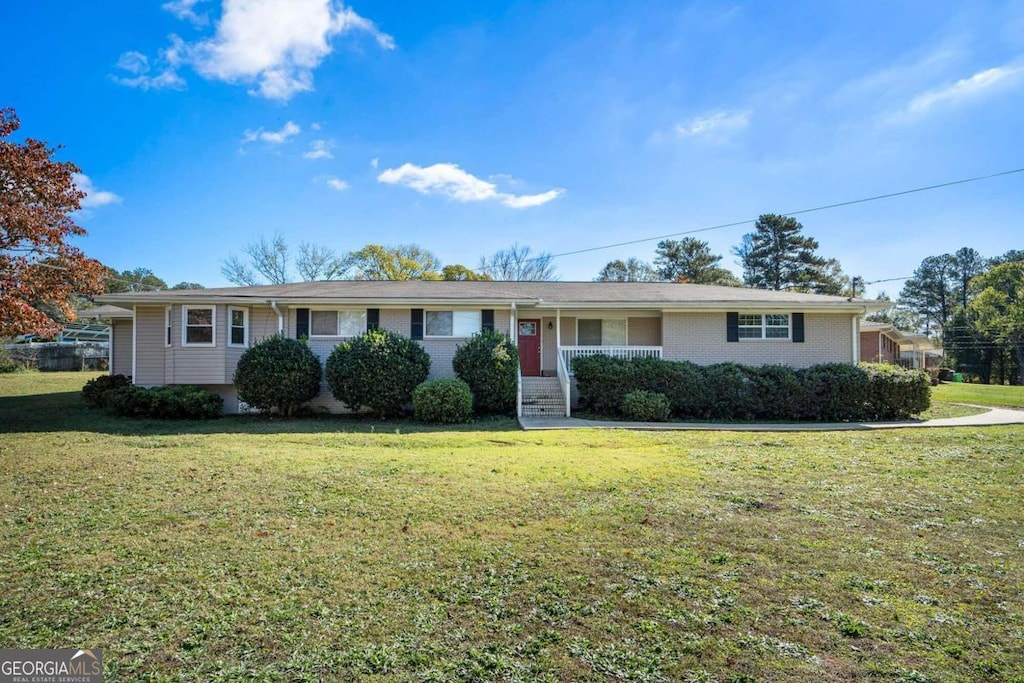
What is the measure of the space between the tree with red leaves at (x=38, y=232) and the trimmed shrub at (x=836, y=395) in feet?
55.4

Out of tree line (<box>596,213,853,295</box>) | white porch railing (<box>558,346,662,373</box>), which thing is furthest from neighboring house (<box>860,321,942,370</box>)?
white porch railing (<box>558,346,662,373</box>)

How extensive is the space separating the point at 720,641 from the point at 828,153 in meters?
16.7

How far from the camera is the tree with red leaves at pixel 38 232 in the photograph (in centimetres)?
987

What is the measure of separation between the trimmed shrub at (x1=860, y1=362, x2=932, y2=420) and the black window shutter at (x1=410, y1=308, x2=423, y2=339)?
39.3 ft

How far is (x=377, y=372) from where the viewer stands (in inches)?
511

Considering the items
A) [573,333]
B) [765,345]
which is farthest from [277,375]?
[765,345]

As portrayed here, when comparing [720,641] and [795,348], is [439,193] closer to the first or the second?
[795,348]

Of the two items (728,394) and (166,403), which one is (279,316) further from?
(728,394)

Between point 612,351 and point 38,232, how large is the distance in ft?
45.1

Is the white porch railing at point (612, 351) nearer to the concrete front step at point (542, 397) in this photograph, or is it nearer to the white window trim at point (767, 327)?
the concrete front step at point (542, 397)

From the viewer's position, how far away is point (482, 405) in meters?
13.5

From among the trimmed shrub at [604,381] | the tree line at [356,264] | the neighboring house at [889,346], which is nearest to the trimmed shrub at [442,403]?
the trimmed shrub at [604,381]

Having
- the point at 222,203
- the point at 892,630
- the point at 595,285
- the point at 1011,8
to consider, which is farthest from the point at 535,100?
the point at 892,630

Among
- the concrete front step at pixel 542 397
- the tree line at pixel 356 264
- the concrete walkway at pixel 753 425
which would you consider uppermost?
the tree line at pixel 356 264
